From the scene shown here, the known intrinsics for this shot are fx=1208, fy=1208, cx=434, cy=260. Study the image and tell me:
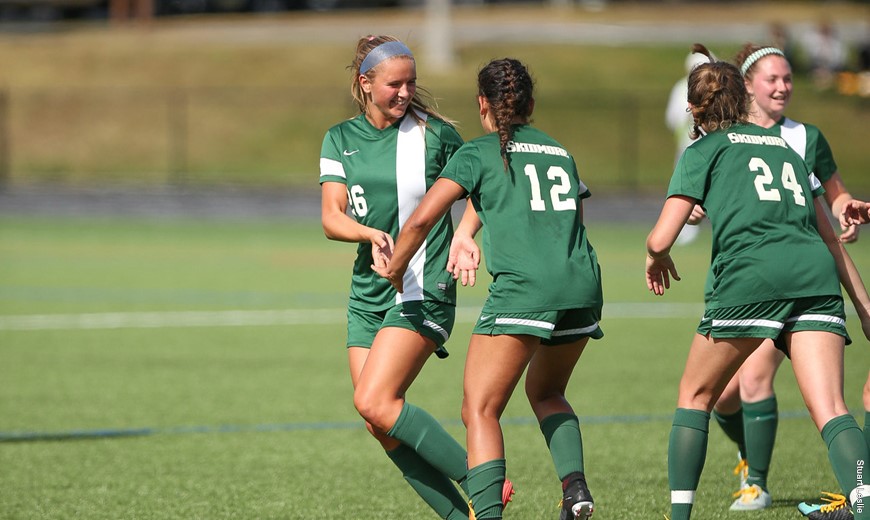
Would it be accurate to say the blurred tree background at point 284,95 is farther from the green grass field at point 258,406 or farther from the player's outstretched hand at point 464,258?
the player's outstretched hand at point 464,258

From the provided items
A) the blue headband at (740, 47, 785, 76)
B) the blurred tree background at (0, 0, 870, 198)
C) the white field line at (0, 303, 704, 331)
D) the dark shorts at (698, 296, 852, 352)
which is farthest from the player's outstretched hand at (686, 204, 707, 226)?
the blurred tree background at (0, 0, 870, 198)

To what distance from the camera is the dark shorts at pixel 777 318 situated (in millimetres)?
4770

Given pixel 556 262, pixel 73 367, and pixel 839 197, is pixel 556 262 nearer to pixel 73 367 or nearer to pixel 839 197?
pixel 839 197

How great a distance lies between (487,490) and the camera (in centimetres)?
478

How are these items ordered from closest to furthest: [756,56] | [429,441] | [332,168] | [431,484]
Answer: [429,441] < [431,484] < [332,168] < [756,56]

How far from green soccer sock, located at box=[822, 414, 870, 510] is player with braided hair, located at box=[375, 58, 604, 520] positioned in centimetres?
98

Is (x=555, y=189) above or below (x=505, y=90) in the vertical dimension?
below

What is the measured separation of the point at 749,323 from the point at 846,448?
0.61m

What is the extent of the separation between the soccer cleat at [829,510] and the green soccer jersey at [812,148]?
1.49 m

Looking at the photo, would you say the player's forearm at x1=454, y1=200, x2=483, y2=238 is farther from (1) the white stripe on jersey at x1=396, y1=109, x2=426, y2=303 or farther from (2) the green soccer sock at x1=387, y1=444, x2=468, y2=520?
(2) the green soccer sock at x1=387, y1=444, x2=468, y2=520

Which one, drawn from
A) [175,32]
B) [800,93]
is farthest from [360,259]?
[175,32]

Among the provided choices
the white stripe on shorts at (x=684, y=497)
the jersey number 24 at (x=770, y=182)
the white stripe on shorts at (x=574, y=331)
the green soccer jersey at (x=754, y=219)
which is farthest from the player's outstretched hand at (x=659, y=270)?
the white stripe on shorts at (x=684, y=497)

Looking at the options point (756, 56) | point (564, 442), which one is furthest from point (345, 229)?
point (756, 56)

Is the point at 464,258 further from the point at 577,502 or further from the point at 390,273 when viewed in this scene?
the point at 577,502
